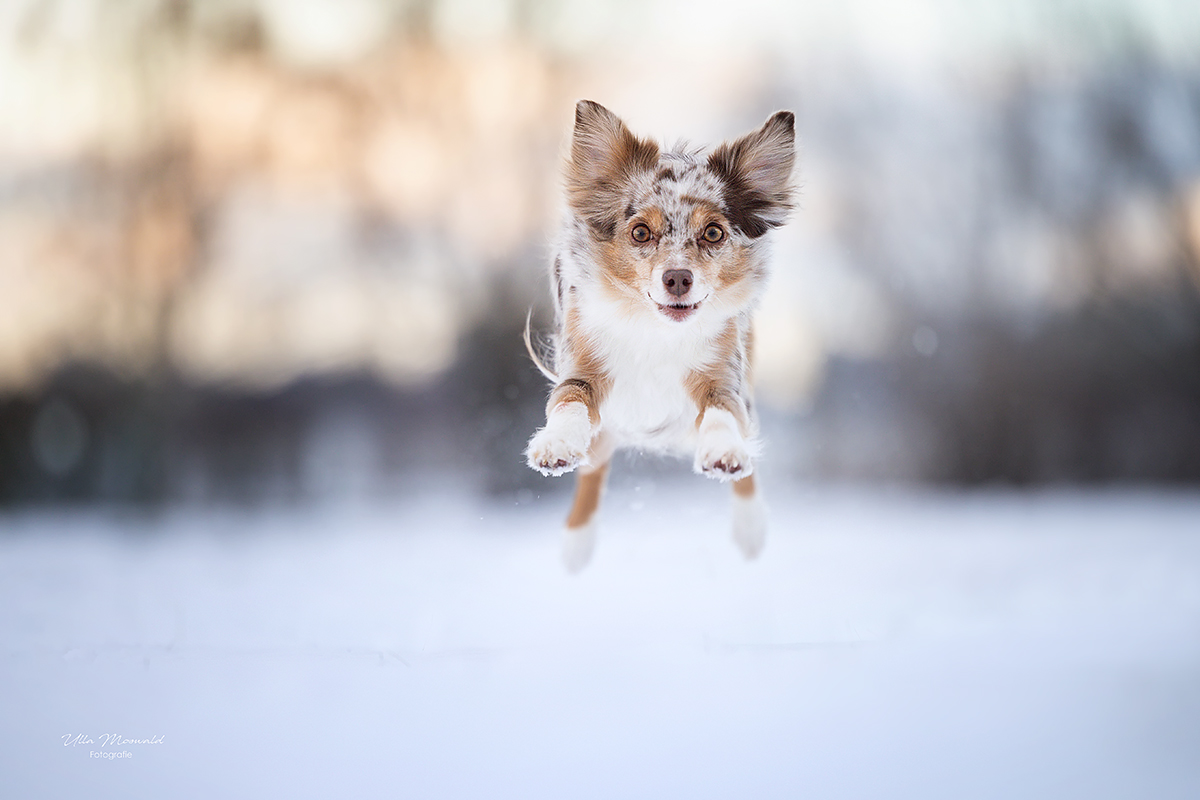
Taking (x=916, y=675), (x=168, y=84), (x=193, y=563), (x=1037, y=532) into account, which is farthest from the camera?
(x=168, y=84)

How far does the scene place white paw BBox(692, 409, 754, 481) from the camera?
1.79 meters

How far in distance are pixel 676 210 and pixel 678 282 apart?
24cm

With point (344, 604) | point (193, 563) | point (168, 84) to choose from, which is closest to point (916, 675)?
point (344, 604)

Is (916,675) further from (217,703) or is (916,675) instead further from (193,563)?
A: (193,563)

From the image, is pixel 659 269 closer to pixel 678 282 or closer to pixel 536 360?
pixel 678 282

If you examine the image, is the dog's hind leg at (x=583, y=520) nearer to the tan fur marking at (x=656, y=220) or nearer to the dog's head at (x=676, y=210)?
the dog's head at (x=676, y=210)

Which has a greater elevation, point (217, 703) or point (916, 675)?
point (916, 675)

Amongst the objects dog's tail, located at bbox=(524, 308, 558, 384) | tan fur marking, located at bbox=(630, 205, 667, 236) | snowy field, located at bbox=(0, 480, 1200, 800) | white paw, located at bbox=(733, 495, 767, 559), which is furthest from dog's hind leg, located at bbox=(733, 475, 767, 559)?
tan fur marking, located at bbox=(630, 205, 667, 236)

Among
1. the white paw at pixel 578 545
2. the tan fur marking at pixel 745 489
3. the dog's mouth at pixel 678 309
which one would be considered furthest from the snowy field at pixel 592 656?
the dog's mouth at pixel 678 309

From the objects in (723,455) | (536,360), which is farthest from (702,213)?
(536,360)

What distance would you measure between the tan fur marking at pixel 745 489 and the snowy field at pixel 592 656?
491 millimetres

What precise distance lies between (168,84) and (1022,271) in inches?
201

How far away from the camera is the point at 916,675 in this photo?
248 cm

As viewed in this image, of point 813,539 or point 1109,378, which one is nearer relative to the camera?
point 813,539
